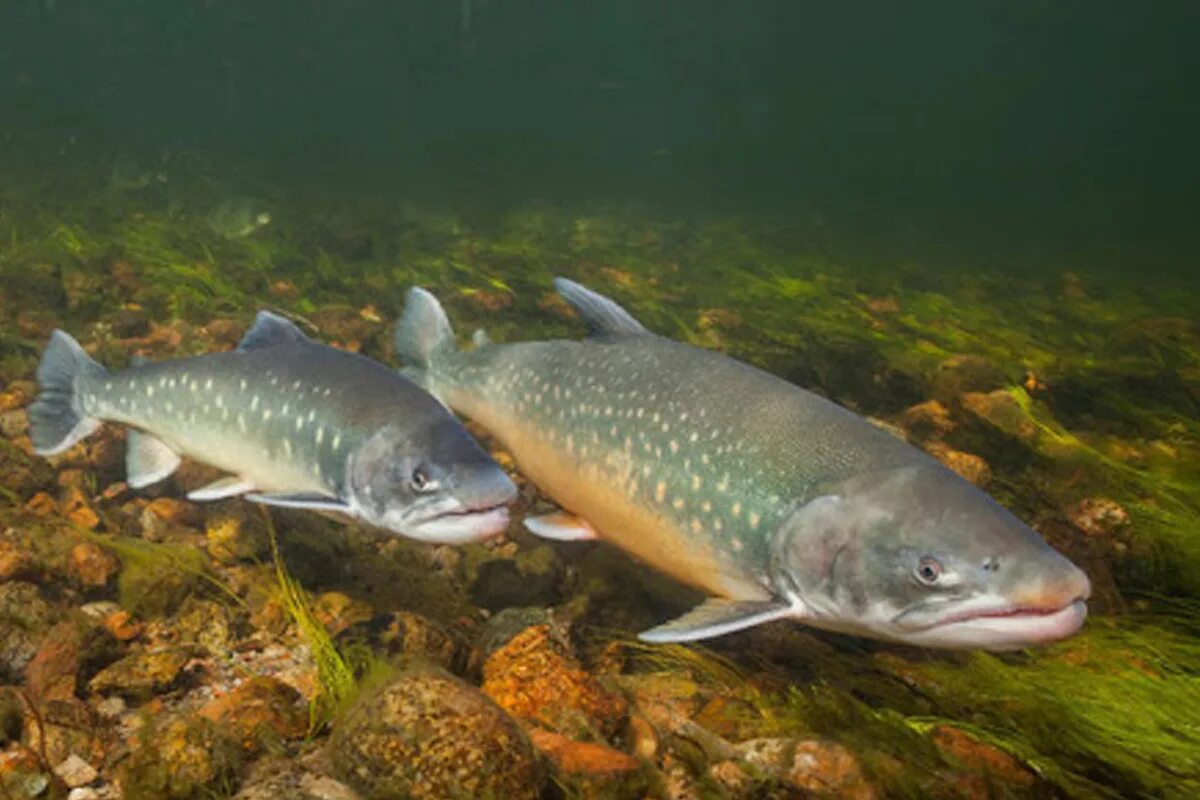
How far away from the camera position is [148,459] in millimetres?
4863

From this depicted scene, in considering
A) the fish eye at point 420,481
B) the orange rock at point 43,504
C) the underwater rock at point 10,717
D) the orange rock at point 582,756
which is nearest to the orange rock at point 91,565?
the orange rock at point 43,504

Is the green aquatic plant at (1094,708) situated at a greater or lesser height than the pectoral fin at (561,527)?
greater

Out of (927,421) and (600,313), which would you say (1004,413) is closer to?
(927,421)

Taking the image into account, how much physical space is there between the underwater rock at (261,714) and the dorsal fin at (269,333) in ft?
6.97

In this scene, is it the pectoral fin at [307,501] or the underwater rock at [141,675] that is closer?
the underwater rock at [141,675]

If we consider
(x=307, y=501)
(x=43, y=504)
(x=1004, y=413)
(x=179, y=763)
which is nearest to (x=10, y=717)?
(x=179, y=763)

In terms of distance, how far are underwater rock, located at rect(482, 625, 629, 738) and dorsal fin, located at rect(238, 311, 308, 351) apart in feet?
7.53

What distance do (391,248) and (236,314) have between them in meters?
6.46

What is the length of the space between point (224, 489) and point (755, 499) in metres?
2.83

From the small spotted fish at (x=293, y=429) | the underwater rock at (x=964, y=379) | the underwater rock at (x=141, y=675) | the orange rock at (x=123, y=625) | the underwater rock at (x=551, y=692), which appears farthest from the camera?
the underwater rock at (x=964, y=379)

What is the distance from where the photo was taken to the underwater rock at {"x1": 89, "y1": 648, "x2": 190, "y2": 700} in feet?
10.4

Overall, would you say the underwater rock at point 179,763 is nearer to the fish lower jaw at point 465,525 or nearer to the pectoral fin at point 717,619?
the fish lower jaw at point 465,525

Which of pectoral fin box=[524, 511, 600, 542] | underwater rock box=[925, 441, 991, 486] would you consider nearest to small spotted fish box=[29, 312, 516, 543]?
pectoral fin box=[524, 511, 600, 542]

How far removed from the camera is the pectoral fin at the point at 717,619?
3037 mm
